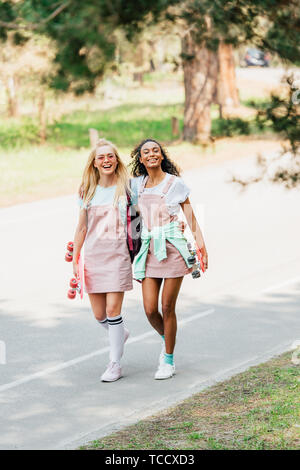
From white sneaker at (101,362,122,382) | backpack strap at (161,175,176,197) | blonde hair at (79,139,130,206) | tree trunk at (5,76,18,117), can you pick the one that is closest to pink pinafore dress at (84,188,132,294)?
blonde hair at (79,139,130,206)

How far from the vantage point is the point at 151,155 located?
722cm

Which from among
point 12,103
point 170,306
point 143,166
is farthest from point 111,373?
point 12,103

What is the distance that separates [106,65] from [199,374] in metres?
2.91

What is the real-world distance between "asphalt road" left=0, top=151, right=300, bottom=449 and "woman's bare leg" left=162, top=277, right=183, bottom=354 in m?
0.35

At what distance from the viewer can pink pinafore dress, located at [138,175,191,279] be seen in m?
7.20

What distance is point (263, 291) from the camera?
10.6 meters

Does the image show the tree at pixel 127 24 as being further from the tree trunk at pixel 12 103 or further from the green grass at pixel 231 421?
the tree trunk at pixel 12 103

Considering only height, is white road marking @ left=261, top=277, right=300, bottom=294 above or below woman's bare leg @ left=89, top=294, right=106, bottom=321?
below

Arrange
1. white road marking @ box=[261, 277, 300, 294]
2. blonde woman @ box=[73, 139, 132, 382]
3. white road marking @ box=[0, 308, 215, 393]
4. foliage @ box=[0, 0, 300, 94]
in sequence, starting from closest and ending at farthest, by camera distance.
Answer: foliage @ box=[0, 0, 300, 94]
blonde woman @ box=[73, 139, 132, 382]
white road marking @ box=[0, 308, 215, 393]
white road marking @ box=[261, 277, 300, 294]

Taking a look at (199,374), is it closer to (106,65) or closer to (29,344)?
(29,344)

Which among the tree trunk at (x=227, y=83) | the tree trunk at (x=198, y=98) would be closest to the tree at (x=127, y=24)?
the tree trunk at (x=198, y=98)

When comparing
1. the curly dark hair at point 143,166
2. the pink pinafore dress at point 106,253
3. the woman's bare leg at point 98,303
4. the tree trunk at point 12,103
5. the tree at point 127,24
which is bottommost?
the tree trunk at point 12,103

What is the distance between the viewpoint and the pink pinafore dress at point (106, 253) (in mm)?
7262

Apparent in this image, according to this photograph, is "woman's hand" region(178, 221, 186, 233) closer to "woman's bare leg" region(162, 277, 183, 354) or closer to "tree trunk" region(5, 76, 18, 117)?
"woman's bare leg" region(162, 277, 183, 354)
